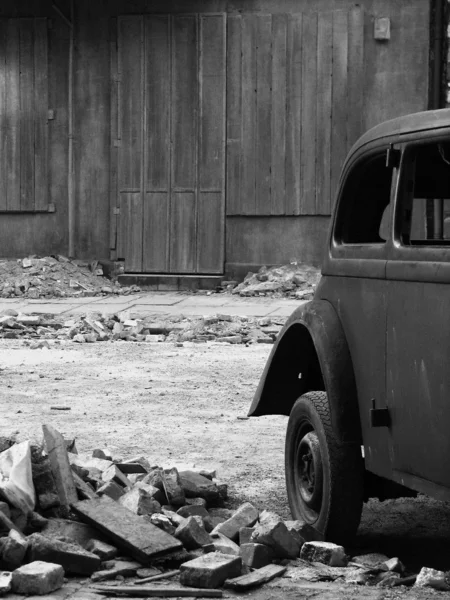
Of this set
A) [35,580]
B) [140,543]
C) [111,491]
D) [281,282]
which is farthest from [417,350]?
[281,282]

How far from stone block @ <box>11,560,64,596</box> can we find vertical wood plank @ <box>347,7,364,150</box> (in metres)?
12.8

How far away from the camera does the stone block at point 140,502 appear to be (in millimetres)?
4734

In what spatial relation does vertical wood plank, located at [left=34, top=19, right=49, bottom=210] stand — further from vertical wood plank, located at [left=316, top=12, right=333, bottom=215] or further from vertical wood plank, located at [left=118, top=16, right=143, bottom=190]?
vertical wood plank, located at [left=316, top=12, right=333, bottom=215]

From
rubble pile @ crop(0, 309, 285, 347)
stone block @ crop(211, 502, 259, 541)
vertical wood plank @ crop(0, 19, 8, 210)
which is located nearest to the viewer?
stone block @ crop(211, 502, 259, 541)

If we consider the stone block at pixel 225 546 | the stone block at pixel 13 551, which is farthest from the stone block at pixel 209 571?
the stone block at pixel 13 551

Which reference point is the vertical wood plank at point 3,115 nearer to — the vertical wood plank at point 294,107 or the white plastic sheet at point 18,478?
the vertical wood plank at point 294,107

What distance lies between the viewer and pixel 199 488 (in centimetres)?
535

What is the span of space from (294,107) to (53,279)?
173 inches

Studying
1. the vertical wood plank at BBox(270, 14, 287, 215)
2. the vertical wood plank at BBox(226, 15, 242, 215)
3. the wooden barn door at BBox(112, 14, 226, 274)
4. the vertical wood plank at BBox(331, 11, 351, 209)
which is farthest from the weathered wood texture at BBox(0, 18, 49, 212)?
the vertical wood plank at BBox(331, 11, 351, 209)

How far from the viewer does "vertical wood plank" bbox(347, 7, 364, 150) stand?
53.2 feet

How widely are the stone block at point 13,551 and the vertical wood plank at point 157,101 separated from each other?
42.3ft

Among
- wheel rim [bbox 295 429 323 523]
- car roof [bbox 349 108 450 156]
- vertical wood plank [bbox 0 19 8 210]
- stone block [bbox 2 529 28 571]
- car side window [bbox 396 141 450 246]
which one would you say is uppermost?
vertical wood plank [bbox 0 19 8 210]

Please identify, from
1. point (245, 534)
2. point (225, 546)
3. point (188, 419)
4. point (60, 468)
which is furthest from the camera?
point (188, 419)

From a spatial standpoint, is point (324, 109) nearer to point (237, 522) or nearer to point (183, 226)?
point (183, 226)
